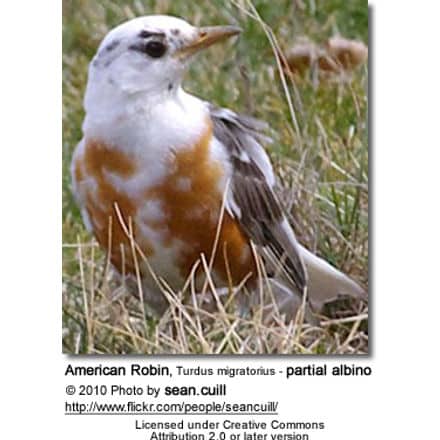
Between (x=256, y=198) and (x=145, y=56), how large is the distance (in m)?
0.42

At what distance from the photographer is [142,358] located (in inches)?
173

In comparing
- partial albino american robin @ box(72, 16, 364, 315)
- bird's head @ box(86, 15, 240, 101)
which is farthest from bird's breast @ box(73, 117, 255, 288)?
bird's head @ box(86, 15, 240, 101)

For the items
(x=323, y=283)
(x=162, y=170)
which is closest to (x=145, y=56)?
(x=162, y=170)

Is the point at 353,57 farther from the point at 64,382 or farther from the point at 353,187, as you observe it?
the point at 64,382

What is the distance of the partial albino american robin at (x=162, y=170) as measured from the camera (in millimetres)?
4332

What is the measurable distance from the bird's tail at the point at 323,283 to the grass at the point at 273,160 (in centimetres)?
2

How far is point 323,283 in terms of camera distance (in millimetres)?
4543

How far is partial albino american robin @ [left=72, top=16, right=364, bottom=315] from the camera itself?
433 centimetres

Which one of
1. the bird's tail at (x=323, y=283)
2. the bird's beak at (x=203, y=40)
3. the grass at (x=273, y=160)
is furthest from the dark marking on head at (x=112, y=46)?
the bird's tail at (x=323, y=283)

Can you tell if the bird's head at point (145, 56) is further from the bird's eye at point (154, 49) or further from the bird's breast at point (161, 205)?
the bird's breast at point (161, 205)

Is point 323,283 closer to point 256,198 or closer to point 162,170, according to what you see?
point 256,198

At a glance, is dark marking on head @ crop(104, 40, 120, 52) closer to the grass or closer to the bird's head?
the bird's head
